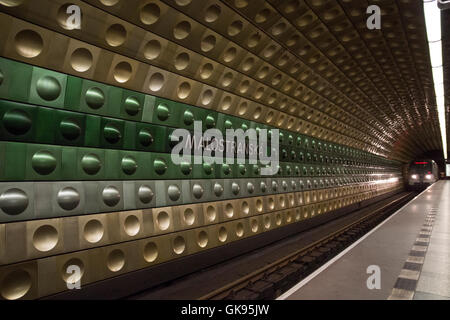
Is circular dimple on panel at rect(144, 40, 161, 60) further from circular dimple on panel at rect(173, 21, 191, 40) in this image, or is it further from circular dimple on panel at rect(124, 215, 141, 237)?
circular dimple on panel at rect(124, 215, 141, 237)

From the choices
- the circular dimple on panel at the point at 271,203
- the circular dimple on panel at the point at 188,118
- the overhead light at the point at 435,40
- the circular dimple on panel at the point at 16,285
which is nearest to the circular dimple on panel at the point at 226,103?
the circular dimple on panel at the point at 188,118

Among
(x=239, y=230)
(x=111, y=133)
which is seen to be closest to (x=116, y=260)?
(x=111, y=133)

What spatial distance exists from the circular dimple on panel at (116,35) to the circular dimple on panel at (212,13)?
159cm

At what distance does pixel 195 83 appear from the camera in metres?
5.62

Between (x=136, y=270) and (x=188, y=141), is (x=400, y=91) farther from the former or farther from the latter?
(x=136, y=270)

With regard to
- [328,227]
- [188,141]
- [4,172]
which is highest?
[188,141]

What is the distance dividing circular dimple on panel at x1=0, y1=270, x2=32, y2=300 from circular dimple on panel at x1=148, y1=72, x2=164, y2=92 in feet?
11.0

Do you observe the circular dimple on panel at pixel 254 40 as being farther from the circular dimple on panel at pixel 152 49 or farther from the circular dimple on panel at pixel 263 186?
the circular dimple on panel at pixel 263 186

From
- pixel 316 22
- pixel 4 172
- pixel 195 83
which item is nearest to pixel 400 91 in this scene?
pixel 316 22

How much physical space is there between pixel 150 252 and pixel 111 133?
2.20m

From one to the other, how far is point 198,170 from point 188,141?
69 centimetres

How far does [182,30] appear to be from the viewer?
194 inches

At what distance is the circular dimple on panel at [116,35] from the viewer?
415cm

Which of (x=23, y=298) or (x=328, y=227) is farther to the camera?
(x=328, y=227)
